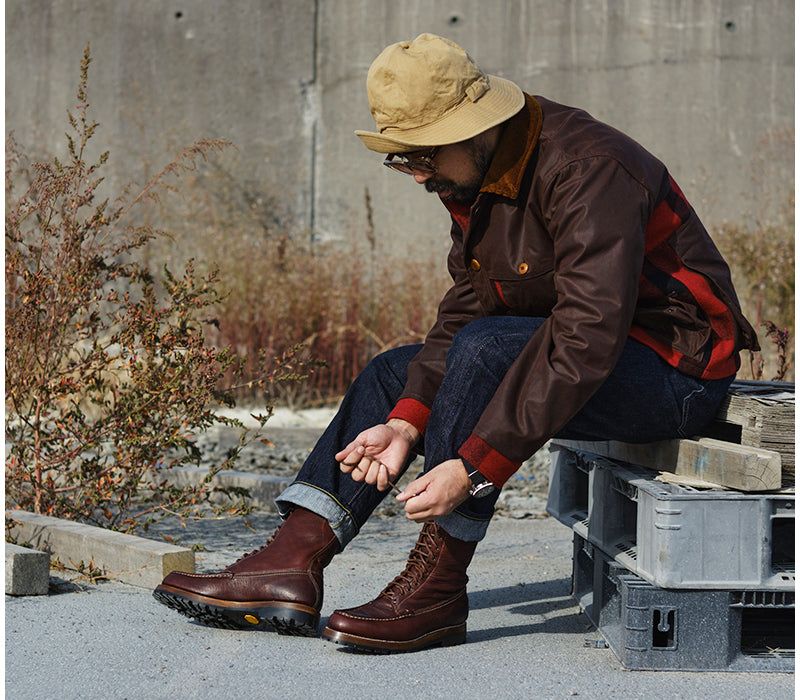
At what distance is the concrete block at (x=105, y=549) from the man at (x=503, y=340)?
31cm

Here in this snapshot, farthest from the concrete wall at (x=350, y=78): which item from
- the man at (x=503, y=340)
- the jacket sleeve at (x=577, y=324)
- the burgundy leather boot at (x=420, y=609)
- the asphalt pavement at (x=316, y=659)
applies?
A: the jacket sleeve at (x=577, y=324)

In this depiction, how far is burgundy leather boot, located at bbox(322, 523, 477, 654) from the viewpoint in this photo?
2.19 metres

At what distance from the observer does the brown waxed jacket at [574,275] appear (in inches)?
78.0

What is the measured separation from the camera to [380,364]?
2.59 metres

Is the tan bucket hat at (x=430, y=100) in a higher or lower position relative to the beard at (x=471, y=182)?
higher

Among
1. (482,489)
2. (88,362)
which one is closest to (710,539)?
(482,489)

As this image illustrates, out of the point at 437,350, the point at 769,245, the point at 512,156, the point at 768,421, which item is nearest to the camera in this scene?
the point at 768,421

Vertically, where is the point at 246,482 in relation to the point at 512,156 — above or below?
below

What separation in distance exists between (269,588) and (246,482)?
173 cm

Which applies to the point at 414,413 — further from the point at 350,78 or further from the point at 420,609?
the point at 350,78

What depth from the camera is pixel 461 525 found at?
7.25 ft

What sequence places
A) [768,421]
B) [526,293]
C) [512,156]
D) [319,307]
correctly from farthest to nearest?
1. [319,307]
2. [526,293]
3. [512,156]
4. [768,421]

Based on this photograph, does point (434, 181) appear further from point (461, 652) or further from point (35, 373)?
point (35, 373)

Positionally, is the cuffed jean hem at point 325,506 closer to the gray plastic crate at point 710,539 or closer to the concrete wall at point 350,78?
the gray plastic crate at point 710,539
